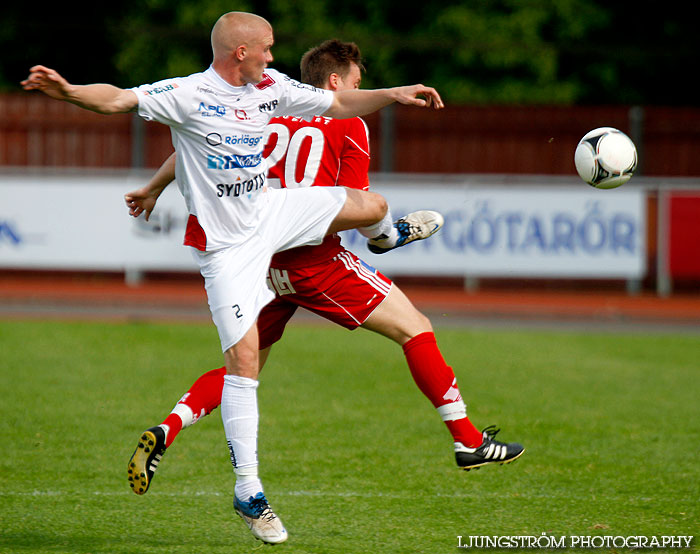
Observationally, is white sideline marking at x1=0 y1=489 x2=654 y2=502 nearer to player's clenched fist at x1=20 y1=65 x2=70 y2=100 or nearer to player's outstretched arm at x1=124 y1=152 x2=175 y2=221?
player's outstretched arm at x1=124 y1=152 x2=175 y2=221

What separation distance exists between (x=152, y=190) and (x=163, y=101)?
851mm

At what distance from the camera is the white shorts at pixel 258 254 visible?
16.5 feet

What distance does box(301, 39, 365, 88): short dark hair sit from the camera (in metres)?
6.01

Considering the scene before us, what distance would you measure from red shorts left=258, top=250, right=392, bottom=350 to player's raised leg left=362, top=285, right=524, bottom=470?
0.06 meters

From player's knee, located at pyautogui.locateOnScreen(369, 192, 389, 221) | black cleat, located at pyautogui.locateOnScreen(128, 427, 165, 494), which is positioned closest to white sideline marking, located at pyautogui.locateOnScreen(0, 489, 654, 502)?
black cleat, located at pyautogui.locateOnScreen(128, 427, 165, 494)

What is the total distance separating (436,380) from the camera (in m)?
5.59

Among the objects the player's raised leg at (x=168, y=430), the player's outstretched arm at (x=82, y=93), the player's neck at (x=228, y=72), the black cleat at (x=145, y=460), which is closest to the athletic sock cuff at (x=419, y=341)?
the player's raised leg at (x=168, y=430)

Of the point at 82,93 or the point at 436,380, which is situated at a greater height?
the point at 82,93

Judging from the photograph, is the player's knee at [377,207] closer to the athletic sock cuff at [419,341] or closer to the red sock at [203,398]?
the athletic sock cuff at [419,341]

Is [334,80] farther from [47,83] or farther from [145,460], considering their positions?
[145,460]

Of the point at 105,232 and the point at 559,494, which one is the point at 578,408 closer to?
the point at 559,494

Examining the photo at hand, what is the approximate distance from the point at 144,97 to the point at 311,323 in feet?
32.2

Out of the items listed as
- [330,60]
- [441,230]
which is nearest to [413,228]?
[330,60]

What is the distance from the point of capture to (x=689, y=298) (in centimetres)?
1780
